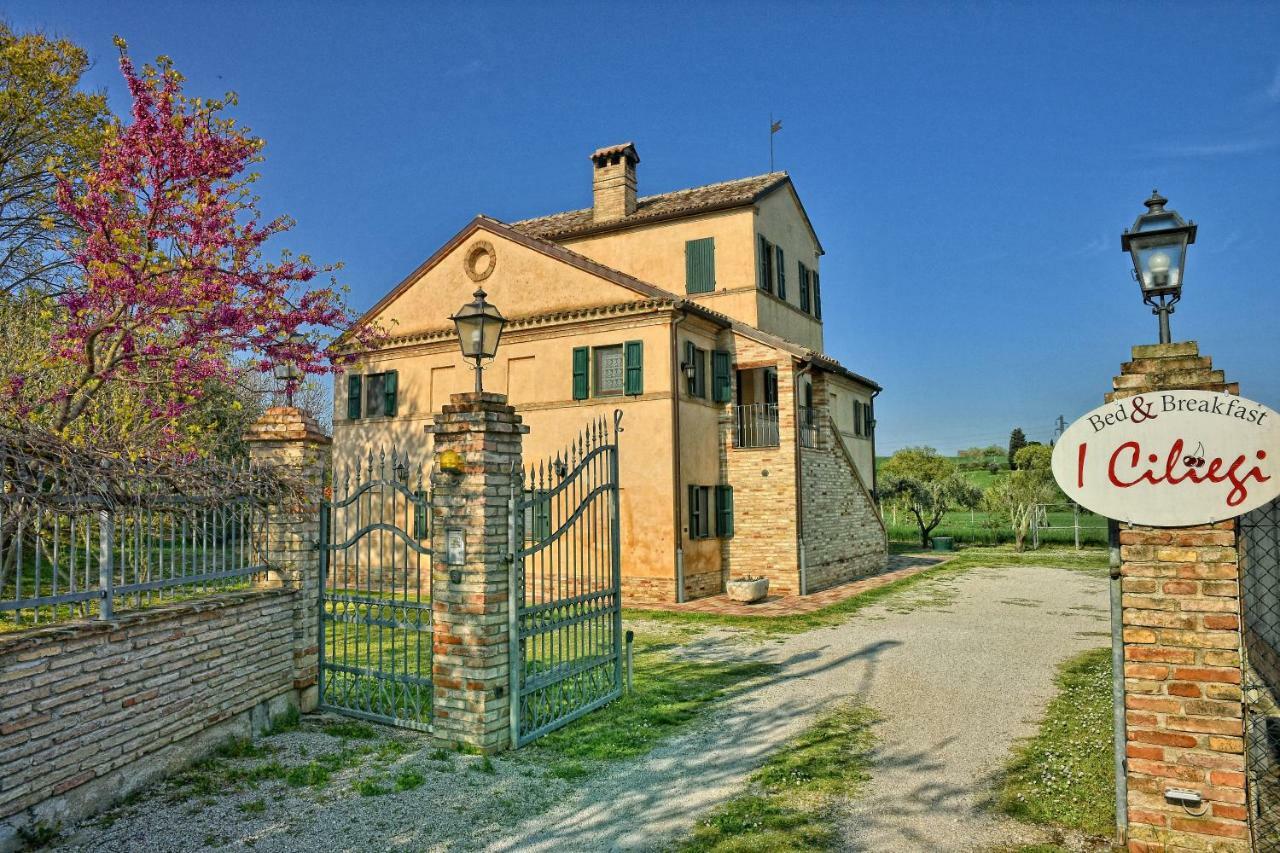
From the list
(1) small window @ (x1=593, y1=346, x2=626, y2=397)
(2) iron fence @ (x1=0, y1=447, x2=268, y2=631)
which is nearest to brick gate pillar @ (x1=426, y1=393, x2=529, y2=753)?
(2) iron fence @ (x1=0, y1=447, x2=268, y2=631)

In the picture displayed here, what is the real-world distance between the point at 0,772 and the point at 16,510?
150 centimetres

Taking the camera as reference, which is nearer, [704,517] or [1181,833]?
[1181,833]

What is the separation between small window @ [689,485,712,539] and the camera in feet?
53.5

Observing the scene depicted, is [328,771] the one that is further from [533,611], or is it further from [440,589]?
[533,611]

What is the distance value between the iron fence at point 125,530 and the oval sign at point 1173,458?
5984 mm

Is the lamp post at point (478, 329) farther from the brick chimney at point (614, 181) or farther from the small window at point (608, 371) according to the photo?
the brick chimney at point (614, 181)

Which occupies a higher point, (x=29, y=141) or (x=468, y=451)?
(x=29, y=141)

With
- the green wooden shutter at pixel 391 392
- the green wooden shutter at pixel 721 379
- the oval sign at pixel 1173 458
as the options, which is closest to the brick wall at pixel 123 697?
the oval sign at pixel 1173 458

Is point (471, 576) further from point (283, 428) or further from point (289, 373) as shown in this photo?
point (289, 373)

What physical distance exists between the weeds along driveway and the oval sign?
2.31 m

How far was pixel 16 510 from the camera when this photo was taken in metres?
4.39

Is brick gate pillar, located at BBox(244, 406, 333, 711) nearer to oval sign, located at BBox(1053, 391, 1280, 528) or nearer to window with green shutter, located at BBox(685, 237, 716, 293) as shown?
oval sign, located at BBox(1053, 391, 1280, 528)

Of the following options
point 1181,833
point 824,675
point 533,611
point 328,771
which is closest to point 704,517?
point 824,675

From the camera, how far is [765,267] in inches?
792
